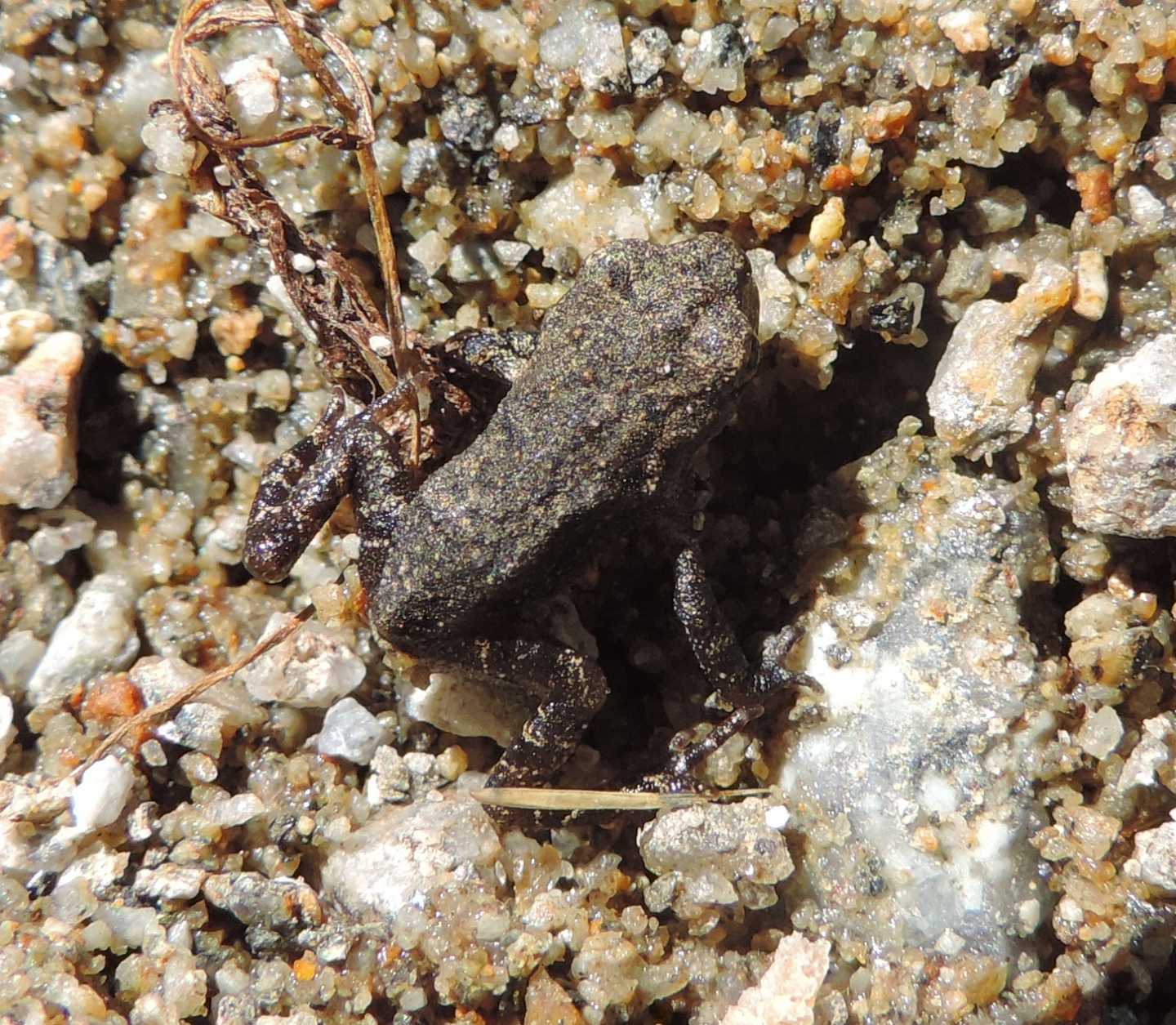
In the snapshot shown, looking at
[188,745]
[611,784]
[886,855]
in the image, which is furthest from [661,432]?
[188,745]

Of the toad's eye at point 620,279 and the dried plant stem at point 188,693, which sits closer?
the dried plant stem at point 188,693

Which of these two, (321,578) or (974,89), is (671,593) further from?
(974,89)

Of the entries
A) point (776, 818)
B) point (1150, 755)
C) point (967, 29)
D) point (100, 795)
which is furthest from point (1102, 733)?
Answer: point (100, 795)

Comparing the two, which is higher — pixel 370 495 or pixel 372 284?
pixel 372 284

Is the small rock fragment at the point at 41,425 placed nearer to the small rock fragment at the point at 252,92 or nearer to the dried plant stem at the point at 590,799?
the small rock fragment at the point at 252,92

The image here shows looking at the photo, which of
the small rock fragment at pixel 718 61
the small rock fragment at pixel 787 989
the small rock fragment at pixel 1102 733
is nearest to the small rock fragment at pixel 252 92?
the small rock fragment at pixel 718 61

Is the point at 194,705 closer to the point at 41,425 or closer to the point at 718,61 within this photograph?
the point at 41,425
